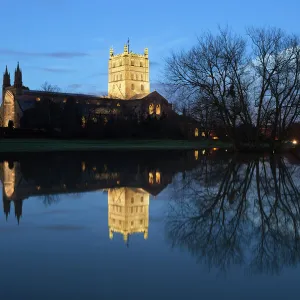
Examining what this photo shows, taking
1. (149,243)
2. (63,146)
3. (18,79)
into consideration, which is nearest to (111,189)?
(149,243)

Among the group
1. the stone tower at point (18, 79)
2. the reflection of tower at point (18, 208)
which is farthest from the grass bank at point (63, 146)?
the stone tower at point (18, 79)

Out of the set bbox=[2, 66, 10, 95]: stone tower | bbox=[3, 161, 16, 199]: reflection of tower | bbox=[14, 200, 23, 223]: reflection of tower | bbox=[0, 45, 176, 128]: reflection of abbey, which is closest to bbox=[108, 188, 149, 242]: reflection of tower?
bbox=[14, 200, 23, 223]: reflection of tower

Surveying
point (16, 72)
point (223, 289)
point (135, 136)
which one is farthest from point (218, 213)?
point (16, 72)

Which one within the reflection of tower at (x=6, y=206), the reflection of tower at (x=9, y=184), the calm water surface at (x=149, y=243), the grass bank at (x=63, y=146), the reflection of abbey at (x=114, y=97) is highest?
the reflection of abbey at (x=114, y=97)

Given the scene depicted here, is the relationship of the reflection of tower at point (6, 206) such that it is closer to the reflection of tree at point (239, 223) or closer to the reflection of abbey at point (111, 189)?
the reflection of abbey at point (111, 189)

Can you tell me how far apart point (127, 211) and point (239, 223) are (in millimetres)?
2404

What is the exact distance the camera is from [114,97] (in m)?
128

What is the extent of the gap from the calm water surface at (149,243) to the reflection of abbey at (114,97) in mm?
71434

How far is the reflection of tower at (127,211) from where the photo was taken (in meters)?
8.31

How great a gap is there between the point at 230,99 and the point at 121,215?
26.4m

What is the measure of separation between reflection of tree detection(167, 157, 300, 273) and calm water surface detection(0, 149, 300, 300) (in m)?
0.02

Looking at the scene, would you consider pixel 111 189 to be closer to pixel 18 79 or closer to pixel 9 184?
pixel 9 184

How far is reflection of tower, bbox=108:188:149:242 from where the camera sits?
27.3 feet

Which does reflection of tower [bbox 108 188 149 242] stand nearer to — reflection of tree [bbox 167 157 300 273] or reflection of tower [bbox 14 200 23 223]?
reflection of tree [bbox 167 157 300 273]
